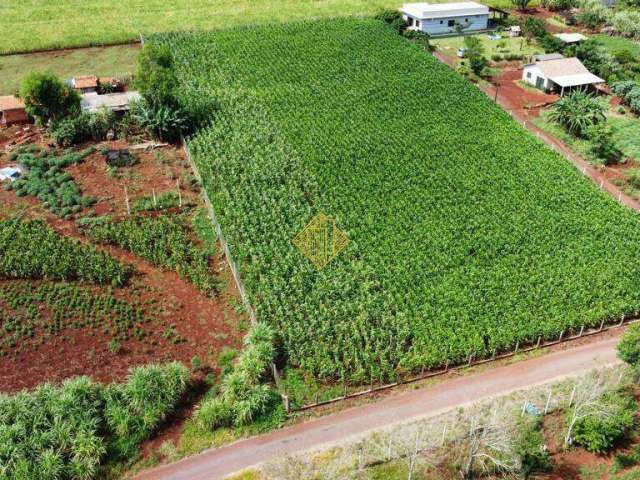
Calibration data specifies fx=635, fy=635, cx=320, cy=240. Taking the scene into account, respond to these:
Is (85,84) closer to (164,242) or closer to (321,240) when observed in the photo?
(164,242)

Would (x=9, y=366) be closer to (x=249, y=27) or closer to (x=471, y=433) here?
(x=471, y=433)

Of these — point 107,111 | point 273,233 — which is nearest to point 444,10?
point 107,111

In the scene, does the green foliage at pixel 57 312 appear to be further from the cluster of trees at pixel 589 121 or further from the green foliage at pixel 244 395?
the cluster of trees at pixel 589 121

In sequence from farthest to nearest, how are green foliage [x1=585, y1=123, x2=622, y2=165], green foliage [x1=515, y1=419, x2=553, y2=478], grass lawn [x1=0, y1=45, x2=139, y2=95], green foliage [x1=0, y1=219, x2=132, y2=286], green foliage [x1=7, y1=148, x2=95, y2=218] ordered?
grass lawn [x1=0, y1=45, x2=139, y2=95], green foliage [x1=585, y1=123, x2=622, y2=165], green foliage [x1=7, y1=148, x2=95, y2=218], green foliage [x1=0, y1=219, x2=132, y2=286], green foliage [x1=515, y1=419, x2=553, y2=478]

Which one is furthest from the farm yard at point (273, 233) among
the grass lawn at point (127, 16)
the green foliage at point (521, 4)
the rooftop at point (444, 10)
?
the green foliage at point (521, 4)

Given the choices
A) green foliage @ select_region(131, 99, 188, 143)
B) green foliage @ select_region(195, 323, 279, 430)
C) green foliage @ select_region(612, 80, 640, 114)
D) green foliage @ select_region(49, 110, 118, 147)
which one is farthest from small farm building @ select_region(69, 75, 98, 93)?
green foliage @ select_region(612, 80, 640, 114)

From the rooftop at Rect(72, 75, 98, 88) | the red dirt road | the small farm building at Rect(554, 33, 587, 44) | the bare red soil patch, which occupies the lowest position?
the red dirt road

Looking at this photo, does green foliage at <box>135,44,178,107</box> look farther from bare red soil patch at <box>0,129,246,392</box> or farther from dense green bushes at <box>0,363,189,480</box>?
dense green bushes at <box>0,363,189,480</box>

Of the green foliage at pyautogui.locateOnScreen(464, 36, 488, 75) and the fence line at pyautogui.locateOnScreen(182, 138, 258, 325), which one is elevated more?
the green foliage at pyautogui.locateOnScreen(464, 36, 488, 75)

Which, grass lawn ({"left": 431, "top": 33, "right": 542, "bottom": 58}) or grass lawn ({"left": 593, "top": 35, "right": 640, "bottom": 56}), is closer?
grass lawn ({"left": 431, "top": 33, "right": 542, "bottom": 58})
